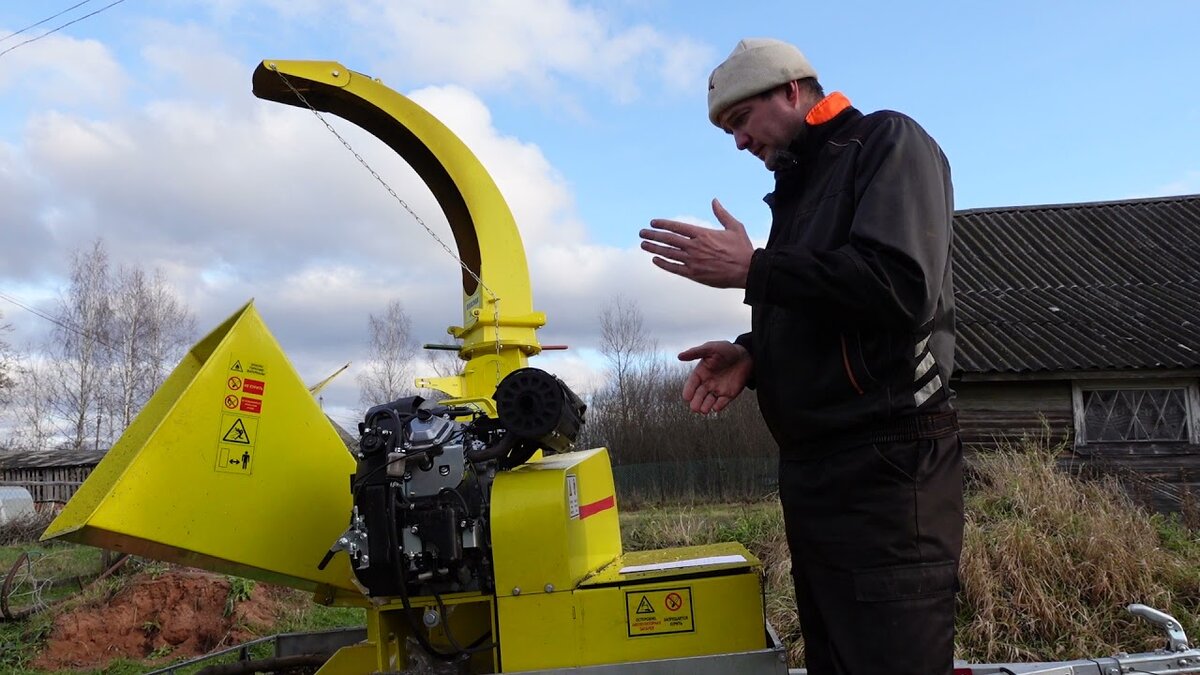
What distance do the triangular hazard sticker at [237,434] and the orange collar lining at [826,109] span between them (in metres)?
2.23

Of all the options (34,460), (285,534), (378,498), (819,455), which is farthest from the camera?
(34,460)

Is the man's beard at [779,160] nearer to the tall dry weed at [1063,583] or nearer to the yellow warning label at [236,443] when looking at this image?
the yellow warning label at [236,443]

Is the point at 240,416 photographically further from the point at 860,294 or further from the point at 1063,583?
the point at 1063,583

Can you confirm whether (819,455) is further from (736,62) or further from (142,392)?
(142,392)

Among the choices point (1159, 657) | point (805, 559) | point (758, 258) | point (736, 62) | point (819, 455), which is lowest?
point (1159, 657)

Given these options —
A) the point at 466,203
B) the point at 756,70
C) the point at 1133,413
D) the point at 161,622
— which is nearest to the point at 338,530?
the point at 466,203

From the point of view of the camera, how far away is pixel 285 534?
11.0 ft

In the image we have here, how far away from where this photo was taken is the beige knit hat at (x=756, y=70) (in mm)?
2445

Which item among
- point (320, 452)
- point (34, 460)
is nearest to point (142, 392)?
point (34, 460)

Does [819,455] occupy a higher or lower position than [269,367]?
lower

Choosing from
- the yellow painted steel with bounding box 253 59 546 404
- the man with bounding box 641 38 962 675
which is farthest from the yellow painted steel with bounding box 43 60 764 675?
the man with bounding box 641 38 962 675

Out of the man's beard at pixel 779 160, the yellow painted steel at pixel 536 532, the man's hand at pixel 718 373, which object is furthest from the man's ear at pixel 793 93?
the yellow painted steel at pixel 536 532

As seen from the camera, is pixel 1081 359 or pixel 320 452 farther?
pixel 1081 359

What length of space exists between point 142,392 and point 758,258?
38.8 m
